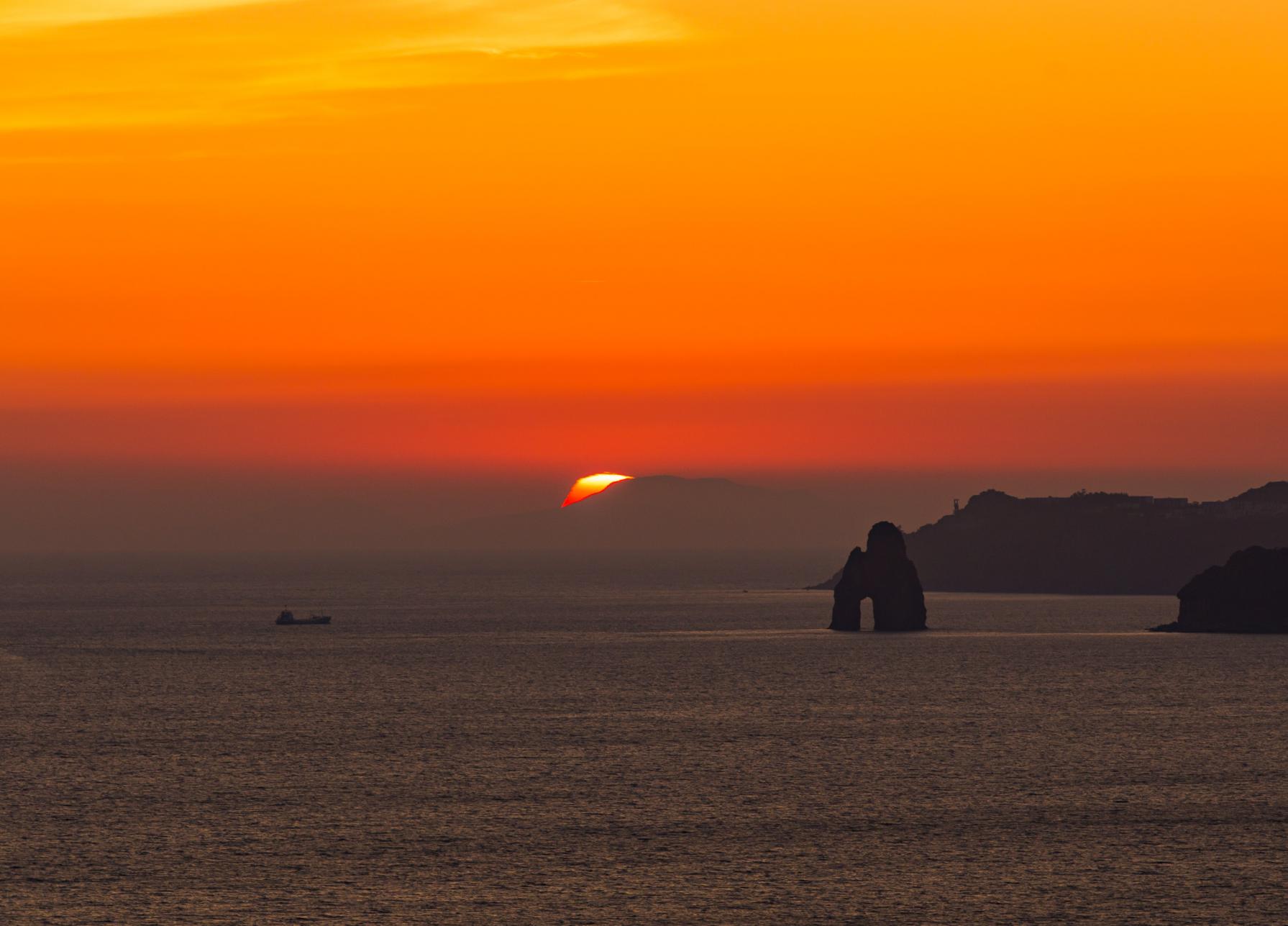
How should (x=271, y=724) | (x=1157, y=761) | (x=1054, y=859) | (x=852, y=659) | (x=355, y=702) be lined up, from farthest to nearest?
A: (x=852, y=659) < (x=355, y=702) < (x=271, y=724) < (x=1157, y=761) < (x=1054, y=859)

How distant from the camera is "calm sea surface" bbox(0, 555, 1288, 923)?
68.0 metres

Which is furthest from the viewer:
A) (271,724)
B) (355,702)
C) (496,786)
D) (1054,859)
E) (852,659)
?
(852,659)

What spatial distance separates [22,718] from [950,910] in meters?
83.3

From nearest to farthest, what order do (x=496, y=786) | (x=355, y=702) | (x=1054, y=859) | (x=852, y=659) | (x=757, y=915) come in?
(x=757, y=915) < (x=1054, y=859) < (x=496, y=786) < (x=355, y=702) < (x=852, y=659)

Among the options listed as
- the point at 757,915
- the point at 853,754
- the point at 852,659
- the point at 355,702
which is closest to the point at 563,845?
the point at 757,915

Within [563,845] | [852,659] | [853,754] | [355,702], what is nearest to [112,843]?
[563,845]

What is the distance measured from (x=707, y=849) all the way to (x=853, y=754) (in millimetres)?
32136

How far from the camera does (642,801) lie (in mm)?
88812

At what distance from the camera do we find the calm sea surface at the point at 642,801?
223 feet

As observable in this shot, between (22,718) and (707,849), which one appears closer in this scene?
(707,849)

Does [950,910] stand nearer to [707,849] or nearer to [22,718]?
[707,849]

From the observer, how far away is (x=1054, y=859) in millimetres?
75062

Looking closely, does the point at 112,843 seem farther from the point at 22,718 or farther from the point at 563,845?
the point at 22,718

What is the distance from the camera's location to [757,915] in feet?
213
